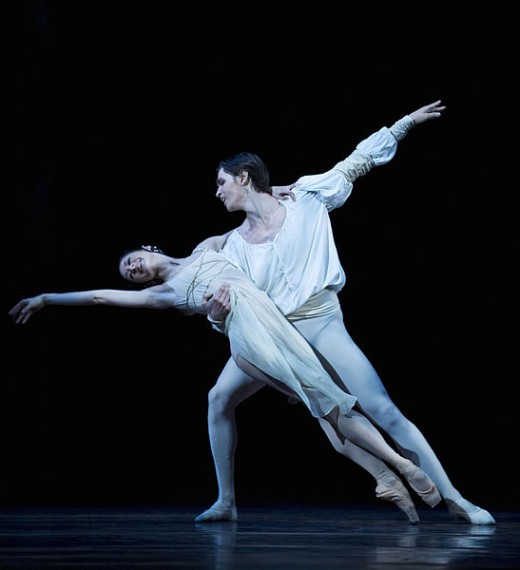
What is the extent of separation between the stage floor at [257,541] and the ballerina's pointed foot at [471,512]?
0.04 metres

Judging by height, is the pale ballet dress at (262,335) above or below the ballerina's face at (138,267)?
below

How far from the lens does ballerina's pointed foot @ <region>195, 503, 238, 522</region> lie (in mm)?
3297

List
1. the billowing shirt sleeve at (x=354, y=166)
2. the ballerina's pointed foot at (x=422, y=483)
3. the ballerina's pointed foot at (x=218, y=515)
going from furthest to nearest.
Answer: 1. the billowing shirt sleeve at (x=354, y=166)
2. the ballerina's pointed foot at (x=218, y=515)
3. the ballerina's pointed foot at (x=422, y=483)

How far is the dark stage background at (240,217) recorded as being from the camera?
499cm

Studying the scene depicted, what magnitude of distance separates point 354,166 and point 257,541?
148 cm

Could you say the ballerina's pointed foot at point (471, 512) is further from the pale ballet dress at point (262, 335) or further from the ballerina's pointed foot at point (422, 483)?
the pale ballet dress at point (262, 335)

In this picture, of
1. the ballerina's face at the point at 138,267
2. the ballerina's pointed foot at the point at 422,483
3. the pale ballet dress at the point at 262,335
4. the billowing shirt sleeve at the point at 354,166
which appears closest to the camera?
the ballerina's pointed foot at the point at 422,483

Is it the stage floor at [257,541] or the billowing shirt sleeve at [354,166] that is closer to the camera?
the stage floor at [257,541]

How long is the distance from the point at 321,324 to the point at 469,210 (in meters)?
1.82

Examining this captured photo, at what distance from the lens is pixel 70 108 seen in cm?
524

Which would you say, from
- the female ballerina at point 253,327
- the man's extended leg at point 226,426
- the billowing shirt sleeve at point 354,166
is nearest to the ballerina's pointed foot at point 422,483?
the female ballerina at point 253,327

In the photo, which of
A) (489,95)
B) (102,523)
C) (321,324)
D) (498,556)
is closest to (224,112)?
(489,95)

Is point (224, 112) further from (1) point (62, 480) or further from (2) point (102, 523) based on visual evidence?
(2) point (102, 523)

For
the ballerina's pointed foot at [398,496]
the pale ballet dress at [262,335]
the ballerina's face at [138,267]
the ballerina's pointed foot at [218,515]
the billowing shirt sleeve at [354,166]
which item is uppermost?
the billowing shirt sleeve at [354,166]
